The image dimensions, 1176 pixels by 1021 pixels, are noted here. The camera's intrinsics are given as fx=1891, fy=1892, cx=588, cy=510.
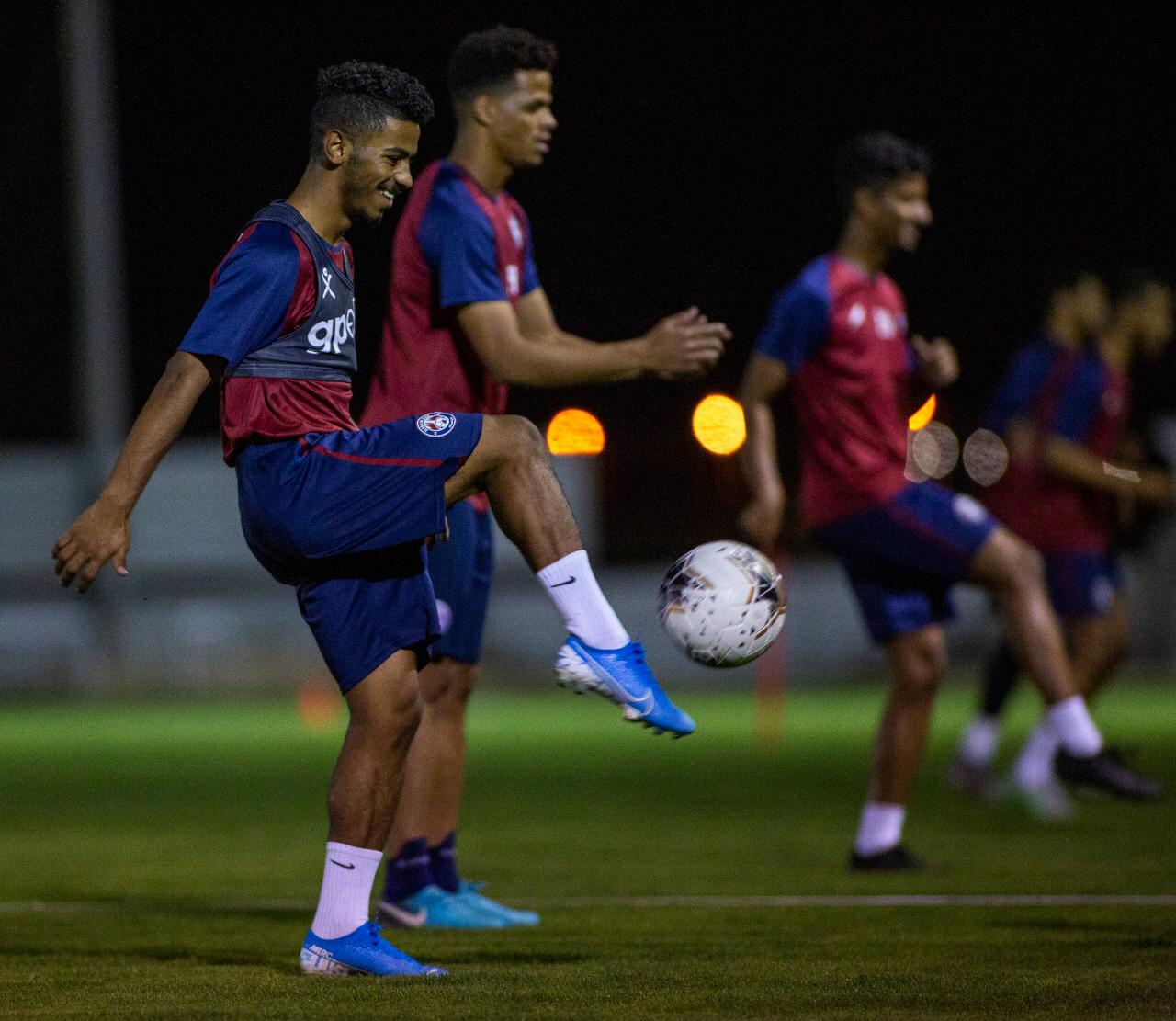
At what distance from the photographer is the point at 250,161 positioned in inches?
587

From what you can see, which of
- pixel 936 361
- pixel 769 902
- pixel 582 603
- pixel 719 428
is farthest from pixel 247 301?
pixel 719 428

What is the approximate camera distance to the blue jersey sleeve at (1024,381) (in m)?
10.2

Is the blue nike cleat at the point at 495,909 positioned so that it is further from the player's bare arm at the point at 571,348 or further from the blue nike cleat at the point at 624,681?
the player's bare arm at the point at 571,348

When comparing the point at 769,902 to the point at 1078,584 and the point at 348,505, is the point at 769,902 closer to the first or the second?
the point at 348,505

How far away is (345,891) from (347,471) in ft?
3.39

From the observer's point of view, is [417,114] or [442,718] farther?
[442,718]

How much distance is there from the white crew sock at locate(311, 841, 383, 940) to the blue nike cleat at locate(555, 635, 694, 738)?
68 centimetres

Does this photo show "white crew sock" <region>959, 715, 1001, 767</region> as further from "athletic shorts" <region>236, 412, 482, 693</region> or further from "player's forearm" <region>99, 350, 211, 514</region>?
"player's forearm" <region>99, 350, 211, 514</region>

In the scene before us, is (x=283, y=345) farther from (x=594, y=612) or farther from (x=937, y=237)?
(x=937, y=237)

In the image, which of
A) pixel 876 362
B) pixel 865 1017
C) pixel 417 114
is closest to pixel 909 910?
pixel 865 1017

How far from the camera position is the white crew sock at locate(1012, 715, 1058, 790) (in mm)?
9398

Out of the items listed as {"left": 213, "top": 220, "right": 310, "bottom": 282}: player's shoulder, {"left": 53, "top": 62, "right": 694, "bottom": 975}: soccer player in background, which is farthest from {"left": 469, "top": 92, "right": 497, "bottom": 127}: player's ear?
{"left": 213, "top": 220, "right": 310, "bottom": 282}: player's shoulder

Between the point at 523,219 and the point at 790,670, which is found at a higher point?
the point at 523,219

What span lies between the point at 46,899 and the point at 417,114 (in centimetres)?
319
